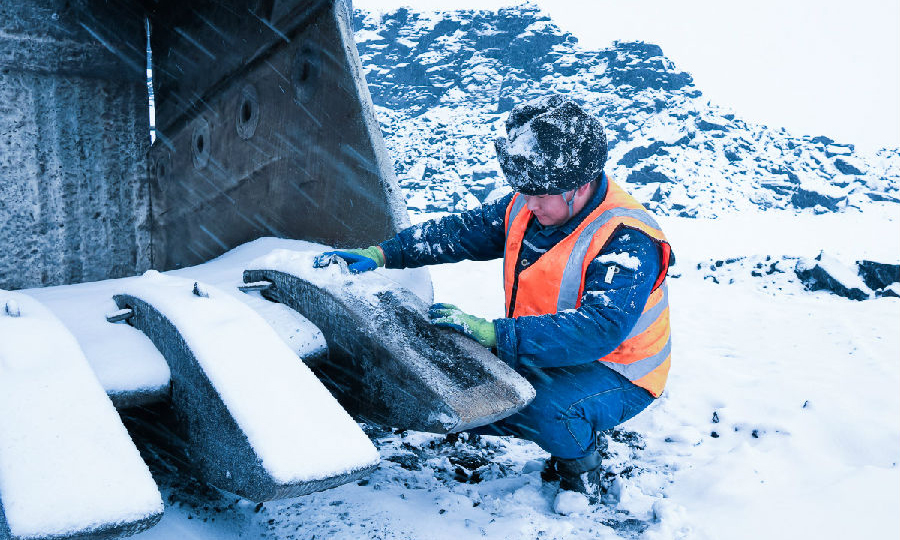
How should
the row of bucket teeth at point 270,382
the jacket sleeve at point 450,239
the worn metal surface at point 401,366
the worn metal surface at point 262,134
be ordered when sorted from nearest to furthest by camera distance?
the row of bucket teeth at point 270,382 → the worn metal surface at point 401,366 → the jacket sleeve at point 450,239 → the worn metal surface at point 262,134

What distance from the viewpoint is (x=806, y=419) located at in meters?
2.52

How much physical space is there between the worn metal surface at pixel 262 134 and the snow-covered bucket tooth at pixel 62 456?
140 cm

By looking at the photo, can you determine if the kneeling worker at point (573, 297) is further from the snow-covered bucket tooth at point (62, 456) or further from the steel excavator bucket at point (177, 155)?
the snow-covered bucket tooth at point (62, 456)

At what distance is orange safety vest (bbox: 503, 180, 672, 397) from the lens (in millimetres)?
1894

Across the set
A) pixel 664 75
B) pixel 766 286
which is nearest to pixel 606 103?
pixel 664 75

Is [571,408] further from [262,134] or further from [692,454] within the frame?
[262,134]

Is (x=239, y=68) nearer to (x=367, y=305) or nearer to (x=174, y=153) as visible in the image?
(x=174, y=153)

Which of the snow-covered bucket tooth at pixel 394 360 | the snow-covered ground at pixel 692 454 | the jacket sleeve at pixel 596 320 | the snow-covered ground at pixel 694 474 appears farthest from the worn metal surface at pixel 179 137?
the snow-covered ground at pixel 694 474

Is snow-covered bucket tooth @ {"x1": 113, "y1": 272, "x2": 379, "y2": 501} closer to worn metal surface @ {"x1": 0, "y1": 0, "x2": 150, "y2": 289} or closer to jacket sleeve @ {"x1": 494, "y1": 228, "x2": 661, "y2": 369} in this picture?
jacket sleeve @ {"x1": 494, "y1": 228, "x2": 661, "y2": 369}

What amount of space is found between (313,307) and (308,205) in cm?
103

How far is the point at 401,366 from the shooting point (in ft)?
5.22

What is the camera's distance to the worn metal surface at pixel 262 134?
252cm

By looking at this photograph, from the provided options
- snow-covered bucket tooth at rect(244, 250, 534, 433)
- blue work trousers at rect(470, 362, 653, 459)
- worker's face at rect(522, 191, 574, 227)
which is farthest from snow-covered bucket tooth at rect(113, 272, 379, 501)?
worker's face at rect(522, 191, 574, 227)

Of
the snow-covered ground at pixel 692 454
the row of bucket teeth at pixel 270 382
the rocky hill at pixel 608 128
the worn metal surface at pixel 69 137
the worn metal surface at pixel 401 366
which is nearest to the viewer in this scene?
the row of bucket teeth at pixel 270 382
